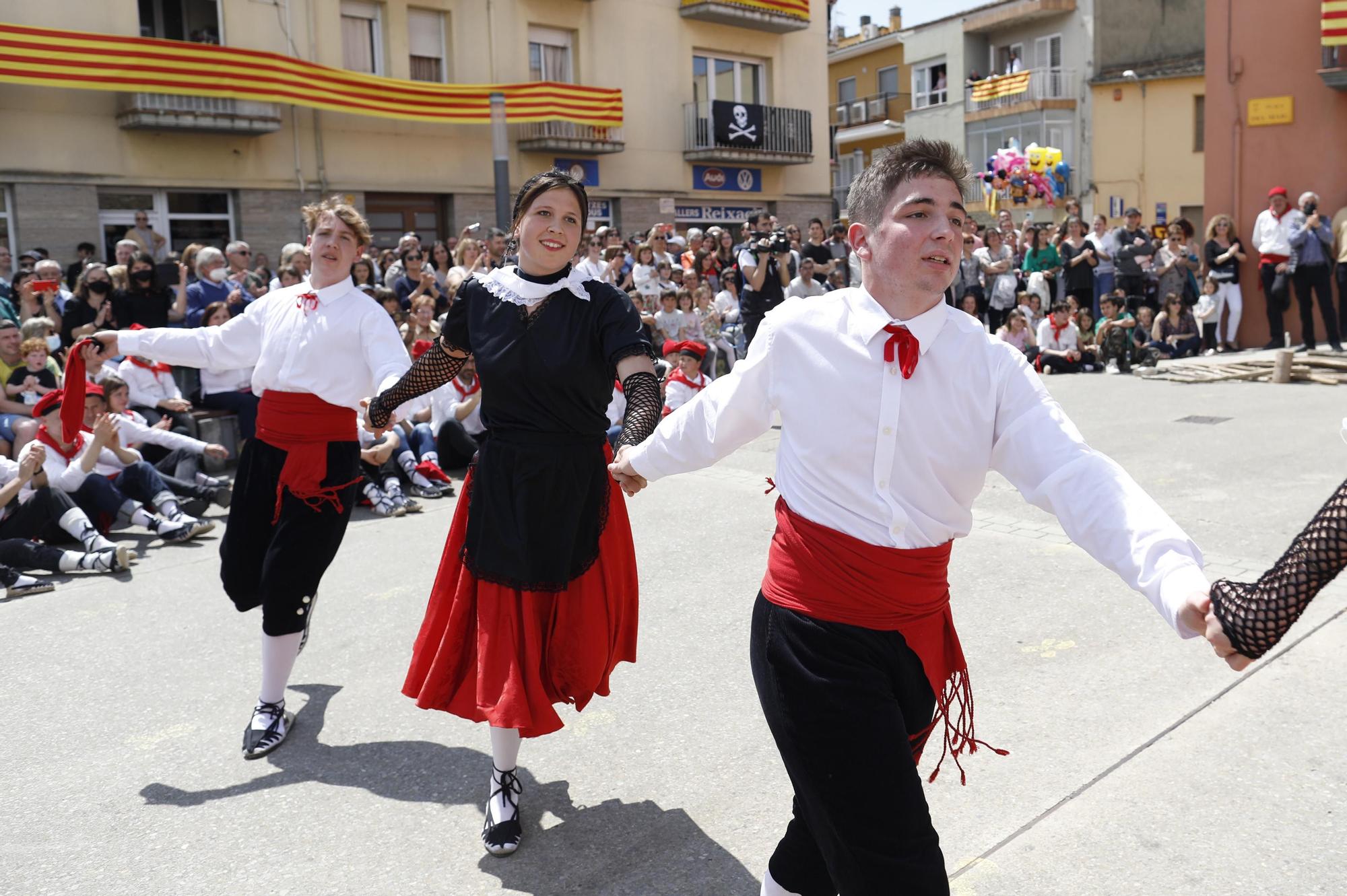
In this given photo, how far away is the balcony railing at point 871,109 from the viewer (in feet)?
150

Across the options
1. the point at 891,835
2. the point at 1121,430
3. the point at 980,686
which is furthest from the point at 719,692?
the point at 1121,430

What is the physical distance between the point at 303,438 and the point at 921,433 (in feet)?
9.13

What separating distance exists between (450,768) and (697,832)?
1062mm

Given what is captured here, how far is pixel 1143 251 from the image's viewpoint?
16609 millimetres

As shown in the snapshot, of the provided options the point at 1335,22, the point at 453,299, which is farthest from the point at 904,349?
the point at 1335,22

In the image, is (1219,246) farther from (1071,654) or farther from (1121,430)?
(1071,654)

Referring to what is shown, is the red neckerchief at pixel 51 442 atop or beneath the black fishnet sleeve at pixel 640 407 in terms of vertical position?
beneath

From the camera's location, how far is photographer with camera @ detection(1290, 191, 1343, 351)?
15.4 meters

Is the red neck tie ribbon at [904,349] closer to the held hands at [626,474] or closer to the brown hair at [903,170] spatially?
the brown hair at [903,170]

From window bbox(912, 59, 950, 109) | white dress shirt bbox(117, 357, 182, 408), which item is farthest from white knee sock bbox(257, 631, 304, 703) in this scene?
window bbox(912, 59, 950, 109)

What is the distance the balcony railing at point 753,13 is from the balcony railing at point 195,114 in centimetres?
1013

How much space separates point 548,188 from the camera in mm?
3666

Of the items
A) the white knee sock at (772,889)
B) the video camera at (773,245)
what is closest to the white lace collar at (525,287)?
the white knee sock at (772,889)

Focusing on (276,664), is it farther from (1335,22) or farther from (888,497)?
(1335,22)
